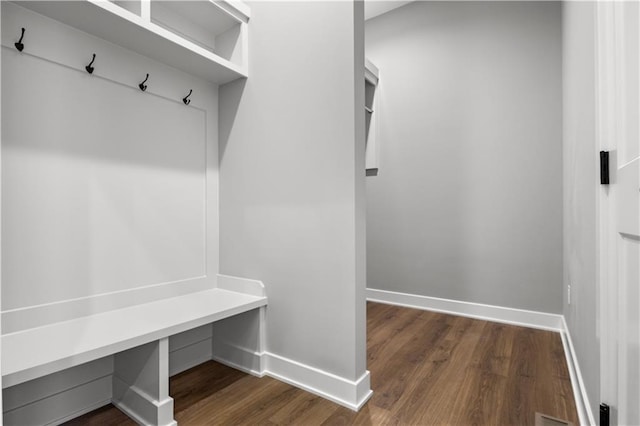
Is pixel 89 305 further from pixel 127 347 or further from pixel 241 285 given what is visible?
pixel 241 285

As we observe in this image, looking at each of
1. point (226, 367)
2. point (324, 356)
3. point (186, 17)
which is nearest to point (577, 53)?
point (324, 356)

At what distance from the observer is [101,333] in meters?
1.37

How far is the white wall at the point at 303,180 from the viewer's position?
1620 mm

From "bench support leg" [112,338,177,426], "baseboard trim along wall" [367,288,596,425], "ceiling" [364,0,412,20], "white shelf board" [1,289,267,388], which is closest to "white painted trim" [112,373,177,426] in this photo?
"bench support leg" [112,338,177,426]

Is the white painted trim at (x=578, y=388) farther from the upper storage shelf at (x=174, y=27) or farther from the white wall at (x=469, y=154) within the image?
the upper storage shelf at (x=174, y=27)

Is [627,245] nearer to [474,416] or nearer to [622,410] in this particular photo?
[622,410]

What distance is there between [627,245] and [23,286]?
2.15 metres

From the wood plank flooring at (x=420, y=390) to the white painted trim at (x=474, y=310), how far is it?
248 mm

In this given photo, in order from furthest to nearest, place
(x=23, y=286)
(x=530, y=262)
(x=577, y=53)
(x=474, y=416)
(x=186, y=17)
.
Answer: (x=530, y=262) < (x=186, y=17) < (x=577, y=53) < (x=474, y=416) < (x=23, y=286)

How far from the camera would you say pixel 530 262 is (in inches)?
106

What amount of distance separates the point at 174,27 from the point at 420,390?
2436mm

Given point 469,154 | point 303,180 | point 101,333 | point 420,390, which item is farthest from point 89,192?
point 469,154

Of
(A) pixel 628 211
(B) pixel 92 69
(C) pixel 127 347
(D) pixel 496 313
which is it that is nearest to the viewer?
(A) pixel 628 211

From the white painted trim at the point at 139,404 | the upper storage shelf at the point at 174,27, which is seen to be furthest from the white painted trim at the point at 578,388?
the upper storage shelf at the point at 174,27
